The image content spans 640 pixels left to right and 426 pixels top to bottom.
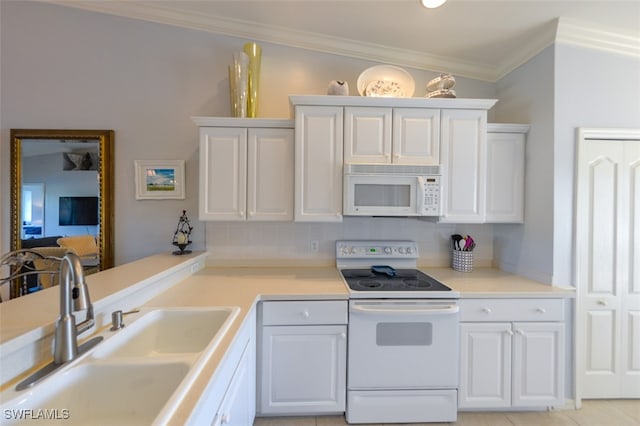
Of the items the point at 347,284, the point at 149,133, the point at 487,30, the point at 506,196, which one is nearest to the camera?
the point at 347,284

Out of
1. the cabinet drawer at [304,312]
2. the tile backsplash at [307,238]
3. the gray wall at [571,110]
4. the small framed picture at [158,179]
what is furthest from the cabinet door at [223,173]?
the gray wall at [571,110]

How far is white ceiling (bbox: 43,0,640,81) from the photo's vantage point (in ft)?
6.41

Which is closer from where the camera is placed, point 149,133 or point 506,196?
point 506,196

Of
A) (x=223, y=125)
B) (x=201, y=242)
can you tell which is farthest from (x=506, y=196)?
(x=201, y=242)

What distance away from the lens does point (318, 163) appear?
7.07ft

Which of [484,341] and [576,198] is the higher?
[576,198]

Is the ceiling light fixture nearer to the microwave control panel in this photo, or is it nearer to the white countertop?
the microwave control panel

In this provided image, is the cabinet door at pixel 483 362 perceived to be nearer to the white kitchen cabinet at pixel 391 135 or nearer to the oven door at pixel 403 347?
the oven door at pixel 403 347

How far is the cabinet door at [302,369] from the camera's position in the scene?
1.82 m

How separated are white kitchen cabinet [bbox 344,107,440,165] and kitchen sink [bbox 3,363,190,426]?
1698 mm

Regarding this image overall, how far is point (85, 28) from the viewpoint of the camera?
7.88ft

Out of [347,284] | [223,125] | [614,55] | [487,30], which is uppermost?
[487,30]

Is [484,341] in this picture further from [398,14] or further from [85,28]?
[85,28]

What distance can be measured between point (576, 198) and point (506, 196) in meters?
0.42
